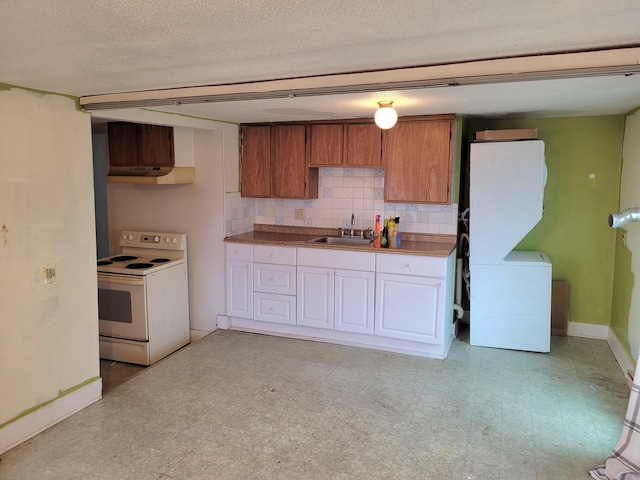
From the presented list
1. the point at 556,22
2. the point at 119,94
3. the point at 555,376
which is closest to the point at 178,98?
the point at 119,94

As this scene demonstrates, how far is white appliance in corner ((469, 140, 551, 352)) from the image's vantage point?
385 centimetres

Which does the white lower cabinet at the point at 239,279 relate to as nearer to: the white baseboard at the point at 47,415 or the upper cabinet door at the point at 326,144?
the upper cabinet door at the point at 326,144

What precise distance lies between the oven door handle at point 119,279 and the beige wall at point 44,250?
75 cm

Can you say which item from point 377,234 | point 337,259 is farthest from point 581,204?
point 337,259

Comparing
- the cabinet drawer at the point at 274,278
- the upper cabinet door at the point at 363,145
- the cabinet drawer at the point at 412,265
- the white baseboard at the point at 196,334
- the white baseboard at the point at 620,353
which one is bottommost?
the white baseboard at the point at 196,334

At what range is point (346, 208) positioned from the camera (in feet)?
15.4

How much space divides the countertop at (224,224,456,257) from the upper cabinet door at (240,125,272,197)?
449mm

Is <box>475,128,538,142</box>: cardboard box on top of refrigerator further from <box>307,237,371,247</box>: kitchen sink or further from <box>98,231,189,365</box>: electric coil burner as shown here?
<box>98,231,189,365</box>: electric coil burner

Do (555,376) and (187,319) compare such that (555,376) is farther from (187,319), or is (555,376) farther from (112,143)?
(112,143)

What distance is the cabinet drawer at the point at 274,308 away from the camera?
4.35 meters

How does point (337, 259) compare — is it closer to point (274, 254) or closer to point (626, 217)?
point (274, 254)

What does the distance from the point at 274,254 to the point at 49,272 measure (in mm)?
1942

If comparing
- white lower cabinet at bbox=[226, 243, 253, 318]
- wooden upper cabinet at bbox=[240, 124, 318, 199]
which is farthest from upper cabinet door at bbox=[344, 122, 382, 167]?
white lower cabinet at bbox=[226, 243, 253, 318]

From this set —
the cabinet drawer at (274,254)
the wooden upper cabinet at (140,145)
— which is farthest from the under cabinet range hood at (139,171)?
the cabinet drawer at (274,254)
